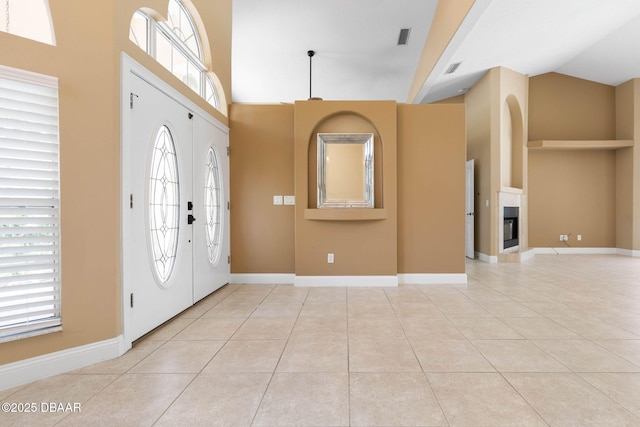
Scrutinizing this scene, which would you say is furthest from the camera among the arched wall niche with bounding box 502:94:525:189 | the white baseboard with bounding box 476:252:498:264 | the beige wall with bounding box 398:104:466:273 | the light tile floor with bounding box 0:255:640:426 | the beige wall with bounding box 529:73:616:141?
the beige wall with bounding box 529:73:616:141

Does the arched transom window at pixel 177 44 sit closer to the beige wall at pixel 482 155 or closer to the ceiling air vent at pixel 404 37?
the ceiling air vent at pixel 404 37

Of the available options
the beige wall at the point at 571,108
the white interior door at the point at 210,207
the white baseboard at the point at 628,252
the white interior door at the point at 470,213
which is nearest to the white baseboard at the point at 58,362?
the white interior door at the point at 210,207

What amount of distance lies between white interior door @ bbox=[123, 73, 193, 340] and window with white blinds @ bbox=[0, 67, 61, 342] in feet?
1.34

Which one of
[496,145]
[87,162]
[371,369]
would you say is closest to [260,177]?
[87,162]

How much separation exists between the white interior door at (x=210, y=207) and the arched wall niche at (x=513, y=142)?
5512 millimetres

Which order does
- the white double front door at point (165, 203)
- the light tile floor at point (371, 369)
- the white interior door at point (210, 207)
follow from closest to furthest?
the light tile floor at point (371, 369) → the white double front door at point (165, 203) → the white interior door at point (210, 207)

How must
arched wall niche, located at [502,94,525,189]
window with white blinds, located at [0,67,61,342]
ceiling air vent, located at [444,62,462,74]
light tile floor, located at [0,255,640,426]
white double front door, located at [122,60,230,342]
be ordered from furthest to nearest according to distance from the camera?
arched wall niche, located at [502,94,525,189] → ceiling air vent, located at [444,62,462,74] → white double front door, located at [122,60,230,342] → window with white blinds, located at [0,67,61,342] → light tile floor, located at [0,255,640,426]

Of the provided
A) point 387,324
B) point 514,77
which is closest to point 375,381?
point 387,324

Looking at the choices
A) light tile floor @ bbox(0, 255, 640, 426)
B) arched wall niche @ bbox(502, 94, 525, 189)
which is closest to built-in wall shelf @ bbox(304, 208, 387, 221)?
light tile floor @ bbox(0, 255, 640, 426)

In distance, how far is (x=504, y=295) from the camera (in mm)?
3855

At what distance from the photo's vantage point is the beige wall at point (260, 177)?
4.47 m

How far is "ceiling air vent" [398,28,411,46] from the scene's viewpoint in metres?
5.28

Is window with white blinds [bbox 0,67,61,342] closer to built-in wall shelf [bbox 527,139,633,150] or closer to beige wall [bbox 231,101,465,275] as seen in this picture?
beige wall [bbox 231,101,465,275]

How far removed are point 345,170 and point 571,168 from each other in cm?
626
